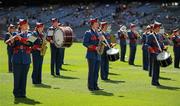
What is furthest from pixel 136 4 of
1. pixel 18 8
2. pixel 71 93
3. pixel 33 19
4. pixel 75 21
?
pixel 71 93

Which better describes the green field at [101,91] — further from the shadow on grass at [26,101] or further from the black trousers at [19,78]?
the black trousers at [19,78]

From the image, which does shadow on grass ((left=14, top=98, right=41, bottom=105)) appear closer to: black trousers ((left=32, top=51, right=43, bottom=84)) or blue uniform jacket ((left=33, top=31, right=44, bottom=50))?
black trousers ((left=32, top=51, right=43, bottom=84))

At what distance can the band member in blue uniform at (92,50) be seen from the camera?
573 inches

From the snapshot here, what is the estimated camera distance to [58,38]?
16.7 metres

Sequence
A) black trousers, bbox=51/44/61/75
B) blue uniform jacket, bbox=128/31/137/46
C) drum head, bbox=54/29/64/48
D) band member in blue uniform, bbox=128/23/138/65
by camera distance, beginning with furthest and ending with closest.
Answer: blue uniform jacket, bbox=128/31/137/46
band member in blue uniform, bbox=128/23/138/65
black trousers, bbox=51/44/61/75
drum head, bbox=54/29/64/48

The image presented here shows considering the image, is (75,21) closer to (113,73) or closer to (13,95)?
(113,73)

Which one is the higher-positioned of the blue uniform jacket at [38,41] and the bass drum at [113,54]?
the blue uniform jacket at [38,41]

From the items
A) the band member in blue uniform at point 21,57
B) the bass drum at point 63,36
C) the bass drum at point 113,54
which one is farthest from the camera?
the bass drum at point 63,36

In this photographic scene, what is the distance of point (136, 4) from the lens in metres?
58.2

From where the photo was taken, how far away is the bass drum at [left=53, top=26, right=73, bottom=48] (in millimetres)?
16312

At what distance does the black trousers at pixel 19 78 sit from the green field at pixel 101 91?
0.25m

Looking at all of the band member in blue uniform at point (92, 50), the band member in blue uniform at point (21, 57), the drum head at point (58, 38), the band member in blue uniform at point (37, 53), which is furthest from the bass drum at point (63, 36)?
the band member in blue uniform at point (21, 57)

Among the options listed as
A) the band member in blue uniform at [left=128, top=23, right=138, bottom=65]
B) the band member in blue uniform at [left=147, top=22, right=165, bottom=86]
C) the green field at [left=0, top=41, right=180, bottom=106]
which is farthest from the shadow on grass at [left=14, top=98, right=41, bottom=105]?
the band member in blue uniform at [left=128, top=23, right=138, bottom=65]

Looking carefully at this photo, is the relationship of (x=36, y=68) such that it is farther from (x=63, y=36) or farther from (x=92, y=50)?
(x=92, y=50)
